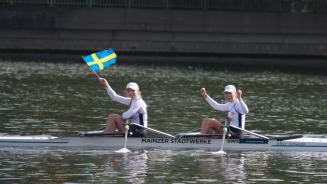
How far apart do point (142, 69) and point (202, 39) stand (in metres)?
11.7

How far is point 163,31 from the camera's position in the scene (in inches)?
2864

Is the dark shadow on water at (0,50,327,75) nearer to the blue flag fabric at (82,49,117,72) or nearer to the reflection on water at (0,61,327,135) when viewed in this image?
the reflection on water at (0,61,327,135)

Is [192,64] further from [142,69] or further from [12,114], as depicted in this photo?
[12,114]

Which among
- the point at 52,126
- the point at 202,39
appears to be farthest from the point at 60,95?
the point at 202,39

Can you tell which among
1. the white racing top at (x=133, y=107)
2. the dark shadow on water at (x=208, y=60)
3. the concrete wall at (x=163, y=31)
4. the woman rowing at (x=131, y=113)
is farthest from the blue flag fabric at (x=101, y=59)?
the concrete wall at (x=163, y=31)

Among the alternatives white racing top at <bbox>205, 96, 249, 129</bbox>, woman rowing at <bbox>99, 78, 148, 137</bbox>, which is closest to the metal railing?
woman rowing at <bbox>99, 78, 148, 137</bbox>

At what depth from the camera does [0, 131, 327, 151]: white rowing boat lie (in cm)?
2939

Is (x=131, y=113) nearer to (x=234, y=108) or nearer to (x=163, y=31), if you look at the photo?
(x=234, y=108)

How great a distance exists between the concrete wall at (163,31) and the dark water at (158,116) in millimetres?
7411

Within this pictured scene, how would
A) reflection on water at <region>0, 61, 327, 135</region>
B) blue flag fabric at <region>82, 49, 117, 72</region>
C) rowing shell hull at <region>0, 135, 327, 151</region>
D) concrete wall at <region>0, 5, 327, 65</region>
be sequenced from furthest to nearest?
concrete wall at <region>0, 5, 327, 65</region>
reflection on water at <region>0, 61, 327, 135</region>
blue flag fabric at <region>82, 49, 117, 72</region>
rowing shell hull at <region>0, 135, 327, 151</region>

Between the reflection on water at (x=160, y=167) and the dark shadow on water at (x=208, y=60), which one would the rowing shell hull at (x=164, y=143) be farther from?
the dark shadow on water at (x=208, y=60)

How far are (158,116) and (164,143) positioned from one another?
28.7 ft

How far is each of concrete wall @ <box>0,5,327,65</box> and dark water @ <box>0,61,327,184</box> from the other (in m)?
7.41

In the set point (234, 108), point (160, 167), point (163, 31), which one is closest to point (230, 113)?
point (234, 108)
